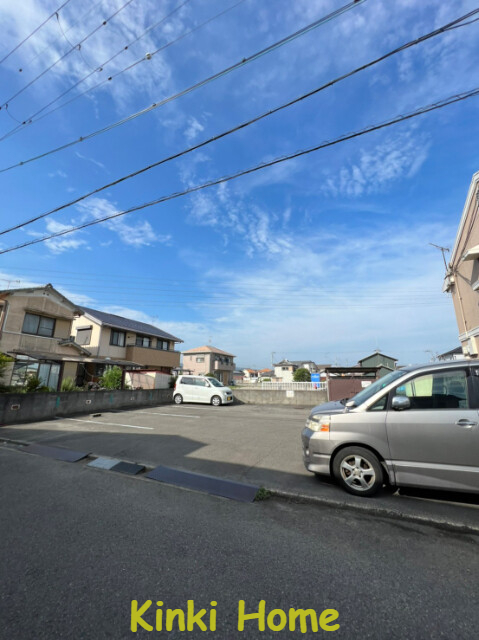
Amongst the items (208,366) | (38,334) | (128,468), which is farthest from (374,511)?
(208,366)

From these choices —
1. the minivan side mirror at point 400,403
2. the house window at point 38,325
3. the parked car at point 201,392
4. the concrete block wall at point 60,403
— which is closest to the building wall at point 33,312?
the house window at point 38,325

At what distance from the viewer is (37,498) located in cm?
355

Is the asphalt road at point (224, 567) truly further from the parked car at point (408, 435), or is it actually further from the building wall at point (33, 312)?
the building wall at point (33, 312)

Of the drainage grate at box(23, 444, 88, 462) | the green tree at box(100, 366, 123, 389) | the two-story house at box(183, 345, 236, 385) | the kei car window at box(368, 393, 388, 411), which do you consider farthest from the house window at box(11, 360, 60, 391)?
the two-story house at box(183, 345, 236, 385)

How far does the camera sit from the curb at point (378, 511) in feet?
9.41

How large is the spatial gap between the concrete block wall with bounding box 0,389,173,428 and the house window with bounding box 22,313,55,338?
7916 millimetres

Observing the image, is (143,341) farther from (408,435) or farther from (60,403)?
(408,435)

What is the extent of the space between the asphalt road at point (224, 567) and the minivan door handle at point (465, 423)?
1104 millimetres

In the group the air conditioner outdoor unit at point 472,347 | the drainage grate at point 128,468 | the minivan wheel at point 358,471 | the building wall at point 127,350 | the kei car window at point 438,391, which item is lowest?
the drainage grate at point 128,468

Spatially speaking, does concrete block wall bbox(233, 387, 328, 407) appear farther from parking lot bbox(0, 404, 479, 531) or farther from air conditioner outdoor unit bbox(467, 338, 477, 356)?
parking lot bbox(0, 404, 479, 531)

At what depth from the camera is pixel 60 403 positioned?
1088 centimetres

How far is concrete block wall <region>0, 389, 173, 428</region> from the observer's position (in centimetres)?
919

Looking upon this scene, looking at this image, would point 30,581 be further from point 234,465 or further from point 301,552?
point 234,465

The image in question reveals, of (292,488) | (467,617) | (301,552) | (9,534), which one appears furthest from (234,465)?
(467,617)
